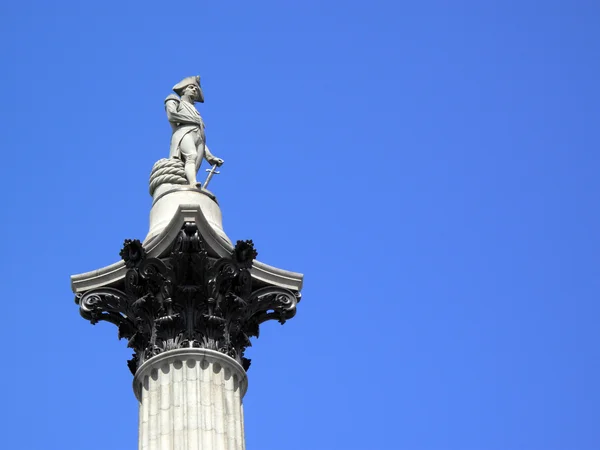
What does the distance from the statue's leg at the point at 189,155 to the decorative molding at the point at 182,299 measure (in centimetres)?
371

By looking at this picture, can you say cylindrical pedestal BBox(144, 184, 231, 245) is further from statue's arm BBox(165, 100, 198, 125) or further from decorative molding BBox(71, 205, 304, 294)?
statue's arm BBox(165, 100, 198, 125)

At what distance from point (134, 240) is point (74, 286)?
6.82 ft

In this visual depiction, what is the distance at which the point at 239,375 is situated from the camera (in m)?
34.4

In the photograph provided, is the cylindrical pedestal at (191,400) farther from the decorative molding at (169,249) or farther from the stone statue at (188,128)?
the stone statue at (188,128)

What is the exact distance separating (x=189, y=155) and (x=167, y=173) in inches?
31.7

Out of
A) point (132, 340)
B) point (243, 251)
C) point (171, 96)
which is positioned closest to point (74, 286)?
point (132, 340)

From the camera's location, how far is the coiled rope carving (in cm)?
3822

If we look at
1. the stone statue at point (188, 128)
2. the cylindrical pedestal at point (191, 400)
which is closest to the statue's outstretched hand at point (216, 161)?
the stone statue at point (188, 128)

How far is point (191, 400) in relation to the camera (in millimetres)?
33000

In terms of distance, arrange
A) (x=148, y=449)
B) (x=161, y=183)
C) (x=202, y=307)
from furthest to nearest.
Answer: (x=161, y=183) → (x=202, y=307) → (x=148, y=449)

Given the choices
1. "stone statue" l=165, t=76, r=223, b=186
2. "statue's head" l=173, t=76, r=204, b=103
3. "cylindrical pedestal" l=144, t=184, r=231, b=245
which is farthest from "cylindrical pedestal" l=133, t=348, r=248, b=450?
"statue's head" l=173, t=76, r=204, b=103

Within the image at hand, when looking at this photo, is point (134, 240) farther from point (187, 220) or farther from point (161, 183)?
→ point (161, 183)

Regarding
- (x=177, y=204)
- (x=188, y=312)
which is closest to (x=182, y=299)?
(x=188, y=312)

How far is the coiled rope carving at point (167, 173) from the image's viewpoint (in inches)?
1505
